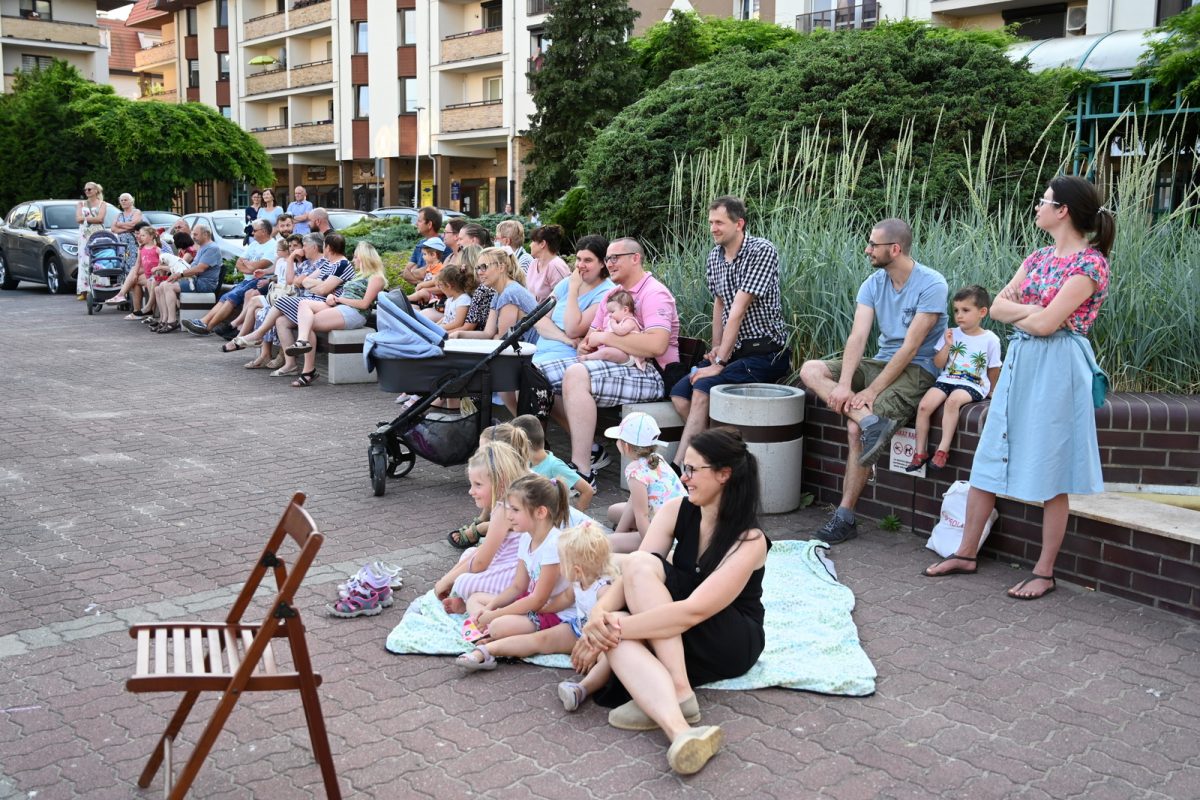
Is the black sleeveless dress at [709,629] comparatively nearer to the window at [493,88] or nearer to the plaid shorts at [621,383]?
the plaid shorts at [621,383]

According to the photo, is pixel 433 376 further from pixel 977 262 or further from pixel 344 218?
pixel 344 218

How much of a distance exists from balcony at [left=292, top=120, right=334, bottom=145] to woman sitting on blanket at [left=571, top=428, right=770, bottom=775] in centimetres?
5247

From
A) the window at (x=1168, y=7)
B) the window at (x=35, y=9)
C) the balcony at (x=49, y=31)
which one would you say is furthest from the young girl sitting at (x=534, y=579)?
the window at (x=35, y=9)

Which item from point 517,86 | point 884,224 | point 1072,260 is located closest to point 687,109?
point 884,224

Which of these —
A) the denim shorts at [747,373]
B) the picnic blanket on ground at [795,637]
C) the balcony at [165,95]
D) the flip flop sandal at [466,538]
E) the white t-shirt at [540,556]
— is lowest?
the picnic blanket on ground at [795,637]

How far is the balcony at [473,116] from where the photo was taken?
150ft

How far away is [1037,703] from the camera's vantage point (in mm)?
4488

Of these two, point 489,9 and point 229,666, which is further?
point 489,9

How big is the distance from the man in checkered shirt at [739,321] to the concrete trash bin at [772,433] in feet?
0.96

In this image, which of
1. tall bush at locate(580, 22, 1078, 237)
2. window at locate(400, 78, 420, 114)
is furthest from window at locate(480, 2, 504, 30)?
tall bush at locate(580, 22, 1078, 237)

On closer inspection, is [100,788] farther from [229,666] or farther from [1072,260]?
[1072,260]

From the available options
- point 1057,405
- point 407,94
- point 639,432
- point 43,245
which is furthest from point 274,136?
point 1057,405

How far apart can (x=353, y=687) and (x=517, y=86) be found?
42539mm

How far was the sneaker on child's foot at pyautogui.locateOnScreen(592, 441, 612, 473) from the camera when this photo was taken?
320 inches
